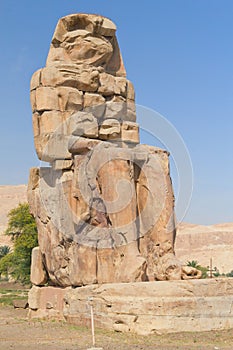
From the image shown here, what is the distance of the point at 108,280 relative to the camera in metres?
9.32

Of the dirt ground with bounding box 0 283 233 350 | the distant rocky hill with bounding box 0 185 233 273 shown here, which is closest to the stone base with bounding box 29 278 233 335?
the dirt ground with bounding box 0 283 233 350

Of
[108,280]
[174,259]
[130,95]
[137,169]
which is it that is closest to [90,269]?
[108,280]

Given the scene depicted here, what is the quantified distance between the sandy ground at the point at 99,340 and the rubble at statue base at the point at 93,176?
1259 mm

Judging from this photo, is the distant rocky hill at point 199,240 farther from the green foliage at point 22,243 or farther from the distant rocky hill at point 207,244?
the green foliage at point 22,243

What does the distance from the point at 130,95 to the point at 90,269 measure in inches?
165

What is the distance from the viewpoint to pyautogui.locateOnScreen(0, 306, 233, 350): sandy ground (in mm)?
7004

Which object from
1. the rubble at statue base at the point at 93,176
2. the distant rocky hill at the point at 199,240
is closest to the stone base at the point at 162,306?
the rubble at statue base at the point at 93,176

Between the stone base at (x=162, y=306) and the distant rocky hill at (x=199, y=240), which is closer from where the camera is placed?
the stone base at (x=162, y=306)

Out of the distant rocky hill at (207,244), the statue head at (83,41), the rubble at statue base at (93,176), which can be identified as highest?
the statue head at (83,41)

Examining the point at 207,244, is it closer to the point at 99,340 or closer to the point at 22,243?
the point at 22,243

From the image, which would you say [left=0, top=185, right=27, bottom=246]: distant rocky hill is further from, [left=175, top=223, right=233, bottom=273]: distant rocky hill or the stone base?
the stone base

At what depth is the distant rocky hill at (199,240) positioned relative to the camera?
46319 mm

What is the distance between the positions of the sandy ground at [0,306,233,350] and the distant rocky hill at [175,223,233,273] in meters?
34.5

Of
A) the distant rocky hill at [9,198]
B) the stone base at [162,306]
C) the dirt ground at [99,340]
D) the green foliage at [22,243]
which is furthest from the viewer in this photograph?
the distant rocky hill at [9,198]
